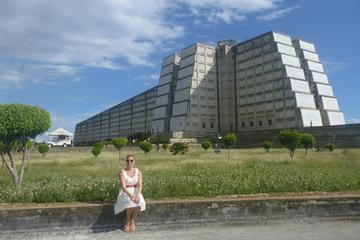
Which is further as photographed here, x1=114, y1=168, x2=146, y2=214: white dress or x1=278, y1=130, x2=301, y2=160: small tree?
x1=278, y1=130, x2=301, y2=160: small tree

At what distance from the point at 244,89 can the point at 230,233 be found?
107485mm

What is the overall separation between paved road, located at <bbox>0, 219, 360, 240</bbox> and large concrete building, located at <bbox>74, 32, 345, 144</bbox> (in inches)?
3598

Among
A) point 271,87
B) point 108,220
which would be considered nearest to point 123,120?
point 271,87

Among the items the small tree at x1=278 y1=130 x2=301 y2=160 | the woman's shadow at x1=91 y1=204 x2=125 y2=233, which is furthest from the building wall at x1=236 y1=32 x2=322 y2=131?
the woman's shadow at x1=91 y1=204 x2=125 y2=233

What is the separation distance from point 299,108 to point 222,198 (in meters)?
91.8

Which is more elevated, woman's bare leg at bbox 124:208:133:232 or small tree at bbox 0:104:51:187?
small tree at bbox 0:104:51:187

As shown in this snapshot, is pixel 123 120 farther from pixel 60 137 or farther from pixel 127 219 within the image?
pixel 127 219

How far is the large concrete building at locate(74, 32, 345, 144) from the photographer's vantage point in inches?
3989

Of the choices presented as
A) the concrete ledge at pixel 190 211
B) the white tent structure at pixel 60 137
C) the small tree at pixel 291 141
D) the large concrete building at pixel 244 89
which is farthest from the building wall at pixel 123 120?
the concrete ledge at pixel 190 211

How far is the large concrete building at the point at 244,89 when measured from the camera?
332ft

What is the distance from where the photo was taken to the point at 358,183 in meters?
10.2

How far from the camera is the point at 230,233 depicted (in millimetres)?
7398

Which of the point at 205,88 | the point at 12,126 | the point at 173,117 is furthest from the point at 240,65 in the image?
the point at 12,126

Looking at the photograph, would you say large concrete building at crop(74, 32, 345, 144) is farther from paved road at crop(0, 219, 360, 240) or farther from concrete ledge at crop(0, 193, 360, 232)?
paved road at crop(0, 219, 360, 240)
